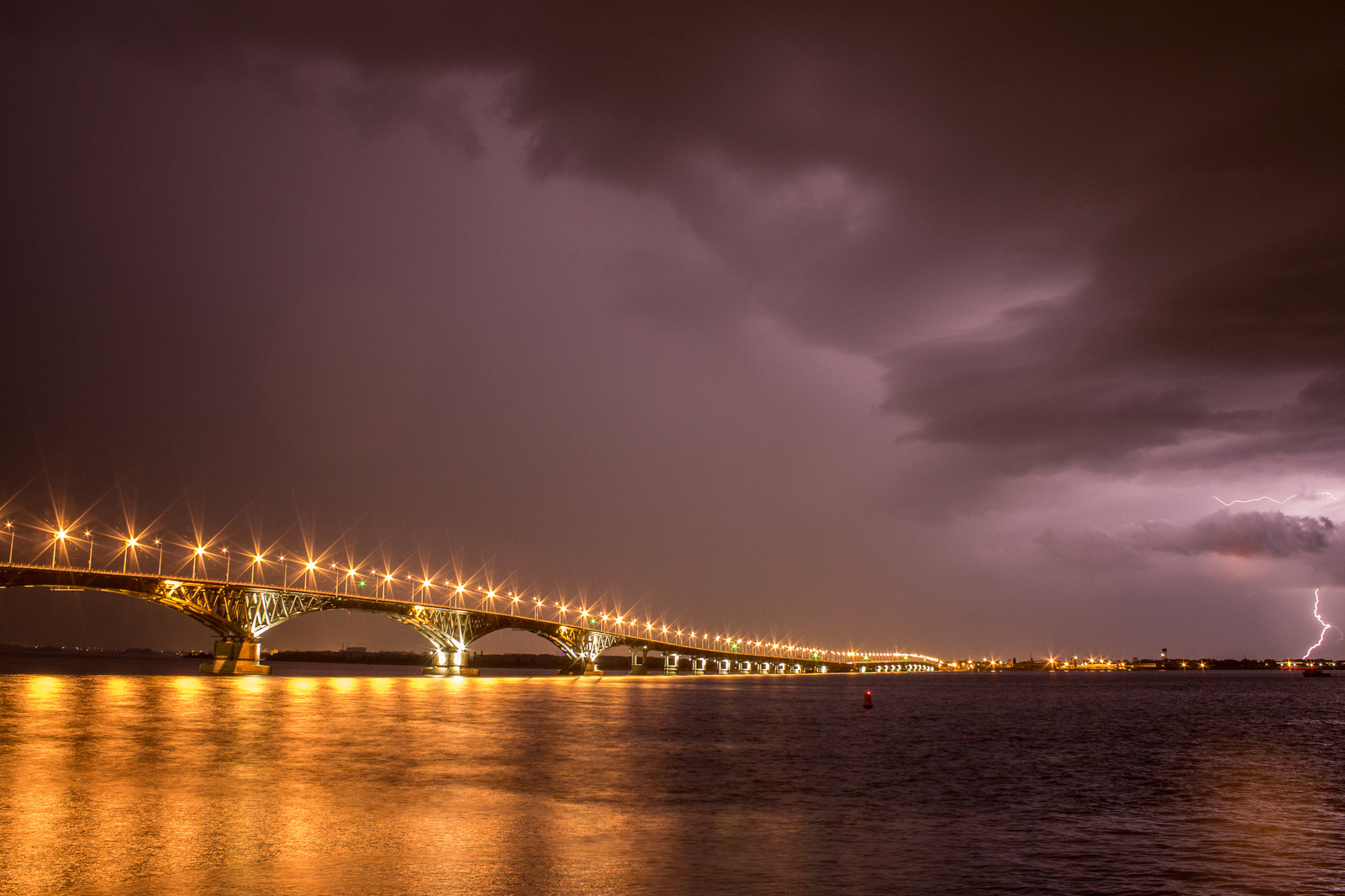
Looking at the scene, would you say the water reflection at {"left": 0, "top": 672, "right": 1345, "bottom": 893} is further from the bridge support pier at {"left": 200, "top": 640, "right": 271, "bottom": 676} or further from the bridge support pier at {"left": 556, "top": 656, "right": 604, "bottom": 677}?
the bridge support pier at {"left": 556, "top": 656, "right": 604, "bottom": 677}

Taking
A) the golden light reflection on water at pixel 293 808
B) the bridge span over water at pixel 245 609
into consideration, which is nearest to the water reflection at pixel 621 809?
the golden light reflection on water at pixel 293 808

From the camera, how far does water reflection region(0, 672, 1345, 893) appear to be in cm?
1462

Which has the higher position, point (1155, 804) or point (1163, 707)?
point (1155, 804)

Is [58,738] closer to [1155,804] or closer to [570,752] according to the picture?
[570,752]

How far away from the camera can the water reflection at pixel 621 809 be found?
1462 cm

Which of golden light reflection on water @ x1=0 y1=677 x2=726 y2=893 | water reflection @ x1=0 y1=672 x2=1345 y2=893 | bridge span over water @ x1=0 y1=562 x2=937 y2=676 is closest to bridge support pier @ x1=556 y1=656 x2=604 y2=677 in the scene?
bridge span over water @ x1=0 y1=562 x2=937 y2=676

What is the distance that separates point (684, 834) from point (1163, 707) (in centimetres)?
9236

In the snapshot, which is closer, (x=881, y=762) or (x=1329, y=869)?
(x=1329, y=869)

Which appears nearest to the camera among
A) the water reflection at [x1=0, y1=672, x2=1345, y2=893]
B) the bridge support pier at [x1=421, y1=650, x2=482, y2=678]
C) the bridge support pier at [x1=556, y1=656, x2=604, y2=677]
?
the water reflection at [x1=0, y1=672, x2=1345, y2=893]

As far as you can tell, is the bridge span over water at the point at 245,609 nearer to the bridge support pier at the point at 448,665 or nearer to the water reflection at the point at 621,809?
the bridge support pier at the point at 448,665

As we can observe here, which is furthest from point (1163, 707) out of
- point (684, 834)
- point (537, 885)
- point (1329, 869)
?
point (537, 885)

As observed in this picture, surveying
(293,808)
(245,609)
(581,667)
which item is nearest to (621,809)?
(293,808)

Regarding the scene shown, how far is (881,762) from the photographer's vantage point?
36438 millimetres

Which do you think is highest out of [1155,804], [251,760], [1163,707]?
[251,760]
